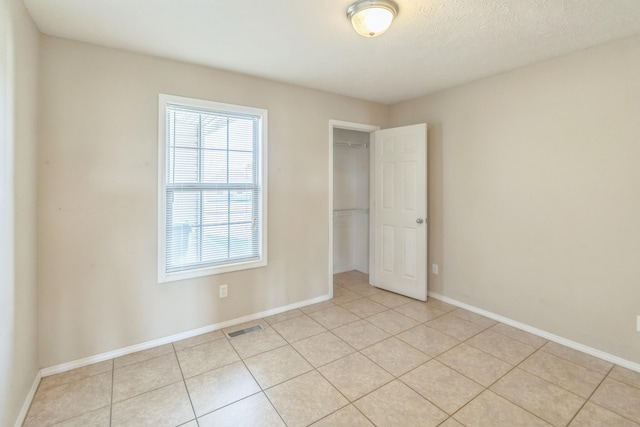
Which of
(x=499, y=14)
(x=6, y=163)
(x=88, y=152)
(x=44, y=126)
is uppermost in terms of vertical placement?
(x=499, y=14)

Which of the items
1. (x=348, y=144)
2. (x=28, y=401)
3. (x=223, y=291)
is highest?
(x=348, y=144)

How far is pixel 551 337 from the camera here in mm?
2600

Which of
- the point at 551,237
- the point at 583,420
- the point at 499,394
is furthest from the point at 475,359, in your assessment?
the point at 551,237

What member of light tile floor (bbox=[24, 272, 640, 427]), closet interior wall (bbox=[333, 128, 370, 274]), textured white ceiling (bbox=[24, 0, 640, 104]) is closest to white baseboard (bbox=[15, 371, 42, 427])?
light tile floor (bbox=[24, 272, 640, 427])

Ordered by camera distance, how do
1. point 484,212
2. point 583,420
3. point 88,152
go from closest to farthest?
1. point 583,420
2. point 88,152
3. point 484,212

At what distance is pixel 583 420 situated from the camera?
5.57 feet

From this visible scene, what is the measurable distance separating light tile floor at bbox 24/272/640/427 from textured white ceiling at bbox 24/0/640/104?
2388 mm

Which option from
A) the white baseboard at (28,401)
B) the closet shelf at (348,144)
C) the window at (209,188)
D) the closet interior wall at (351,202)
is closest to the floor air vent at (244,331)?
the window at (209,188)

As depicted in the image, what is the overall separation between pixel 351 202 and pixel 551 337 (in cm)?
294

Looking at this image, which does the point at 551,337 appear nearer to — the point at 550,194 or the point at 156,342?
the point at 550,194

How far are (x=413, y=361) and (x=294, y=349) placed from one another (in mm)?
935

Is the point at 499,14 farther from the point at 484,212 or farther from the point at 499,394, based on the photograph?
the point at 499,394

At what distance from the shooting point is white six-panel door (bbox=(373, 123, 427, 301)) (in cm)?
341

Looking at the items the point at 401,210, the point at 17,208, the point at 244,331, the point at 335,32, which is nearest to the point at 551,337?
the point at 401,210
